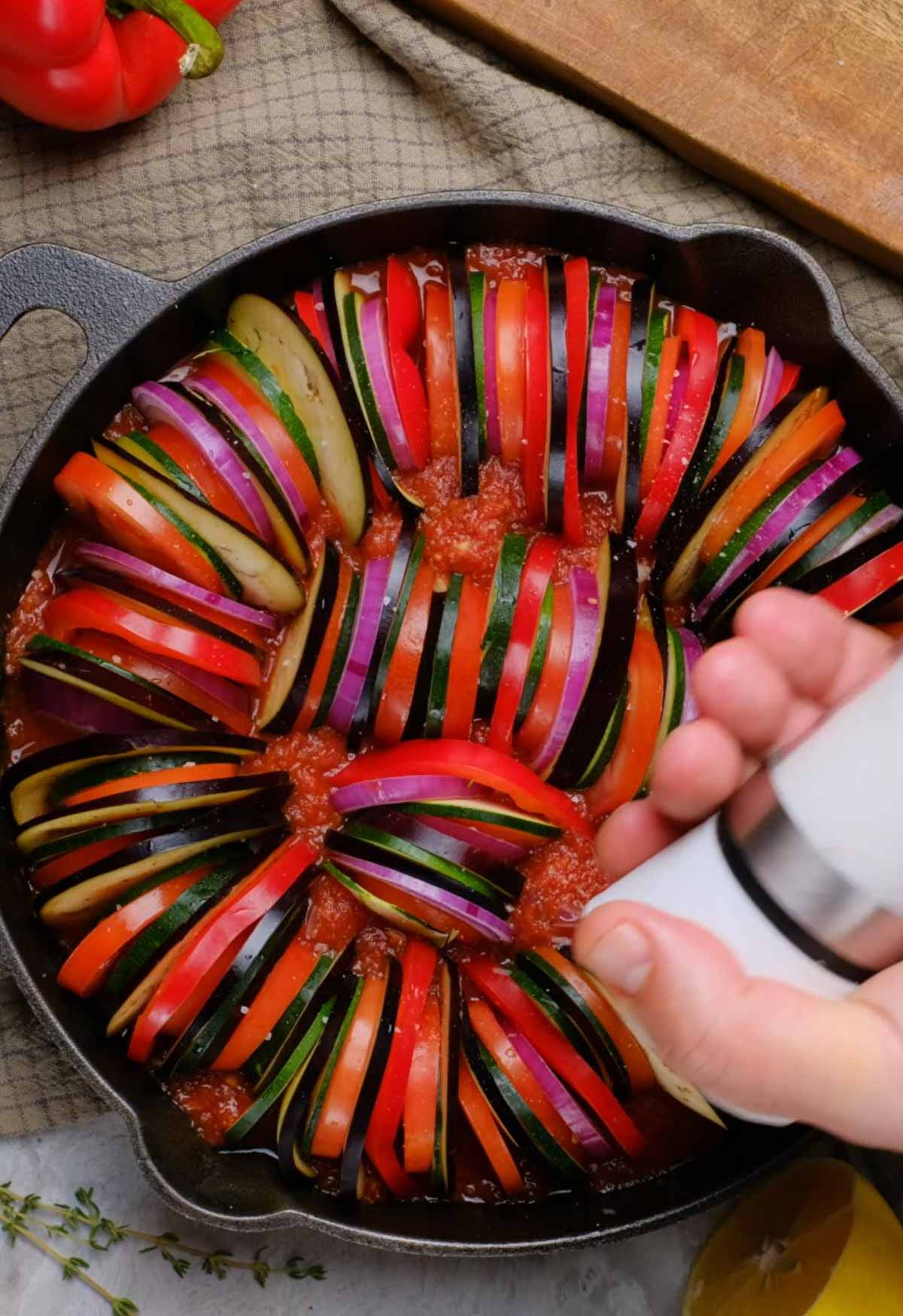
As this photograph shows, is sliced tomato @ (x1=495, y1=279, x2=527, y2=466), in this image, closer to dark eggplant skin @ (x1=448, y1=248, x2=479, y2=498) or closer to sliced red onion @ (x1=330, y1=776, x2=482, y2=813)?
dark eggplant skin @ (x1=448, y1=248, x2=479, y2=498)

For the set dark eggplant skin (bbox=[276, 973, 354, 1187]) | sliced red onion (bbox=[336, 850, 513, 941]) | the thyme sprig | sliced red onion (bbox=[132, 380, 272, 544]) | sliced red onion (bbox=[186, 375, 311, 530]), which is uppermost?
sliced red onion (bbox=[186, 375, 311, 530])

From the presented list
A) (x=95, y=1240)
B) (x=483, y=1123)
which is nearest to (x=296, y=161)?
(x=483, y=1123)

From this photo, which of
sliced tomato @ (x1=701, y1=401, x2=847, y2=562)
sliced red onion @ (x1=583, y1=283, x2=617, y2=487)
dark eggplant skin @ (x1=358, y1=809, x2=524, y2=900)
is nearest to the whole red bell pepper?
sliced red onion @ (x1=583, y1=283, x2=617, y2=487)

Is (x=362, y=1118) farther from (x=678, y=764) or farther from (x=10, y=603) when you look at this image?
(x=10, y=603)

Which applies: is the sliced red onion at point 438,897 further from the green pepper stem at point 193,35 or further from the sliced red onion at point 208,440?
the green pepper stem at point 193,35

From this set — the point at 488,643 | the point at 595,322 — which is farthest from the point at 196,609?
the point at 595,322

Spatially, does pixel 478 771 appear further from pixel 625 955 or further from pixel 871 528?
pixel 871 528
